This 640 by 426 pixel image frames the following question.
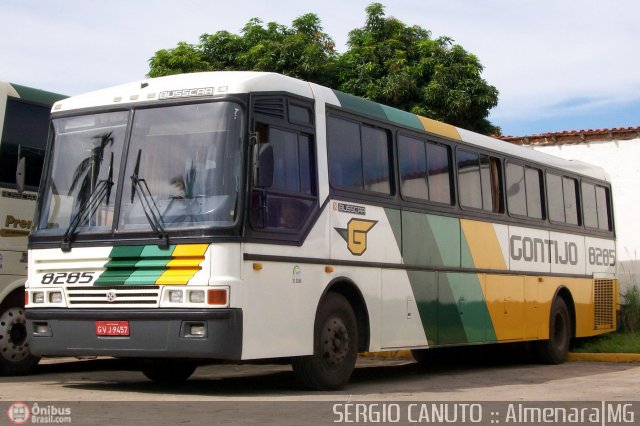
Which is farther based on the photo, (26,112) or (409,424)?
(26,112)

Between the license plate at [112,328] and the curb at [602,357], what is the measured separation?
9.89 metres

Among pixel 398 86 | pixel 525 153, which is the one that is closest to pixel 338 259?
pixel 525 153

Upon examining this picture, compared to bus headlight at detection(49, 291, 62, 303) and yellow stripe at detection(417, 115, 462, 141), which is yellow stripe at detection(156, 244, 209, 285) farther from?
yellow stripe at detection(417, 115, 462, 141)

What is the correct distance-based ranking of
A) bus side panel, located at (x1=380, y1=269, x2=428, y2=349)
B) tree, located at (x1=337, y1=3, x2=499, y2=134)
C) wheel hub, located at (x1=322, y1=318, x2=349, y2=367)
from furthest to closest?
tree, located at (x1=337, y1=3, x2=499, y2=134) < bus side panel, located at (x1=380, y1=269, x2=428, y2=349) < wheel hub, located at (x1=322, y1=318, x2=349, y2=367)

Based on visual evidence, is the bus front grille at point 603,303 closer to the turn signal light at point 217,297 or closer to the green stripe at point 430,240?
the green stripe at point 430,240

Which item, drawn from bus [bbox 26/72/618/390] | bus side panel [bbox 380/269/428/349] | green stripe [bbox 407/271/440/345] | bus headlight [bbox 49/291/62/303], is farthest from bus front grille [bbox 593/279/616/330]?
bus headlight [bbox 49/291/62/303]

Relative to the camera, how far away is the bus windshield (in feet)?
31.1

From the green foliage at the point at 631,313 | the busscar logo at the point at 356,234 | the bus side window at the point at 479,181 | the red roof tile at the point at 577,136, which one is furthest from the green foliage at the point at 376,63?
the busscar logo at the point at 356,234

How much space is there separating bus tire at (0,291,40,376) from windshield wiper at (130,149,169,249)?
121 inches

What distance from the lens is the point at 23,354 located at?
12.0 metres

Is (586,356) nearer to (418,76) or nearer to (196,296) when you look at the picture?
(196,296)

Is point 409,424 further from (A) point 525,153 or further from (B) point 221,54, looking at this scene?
(B) point 221,54

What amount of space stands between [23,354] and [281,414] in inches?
191

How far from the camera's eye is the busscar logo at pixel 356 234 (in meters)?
11.1
